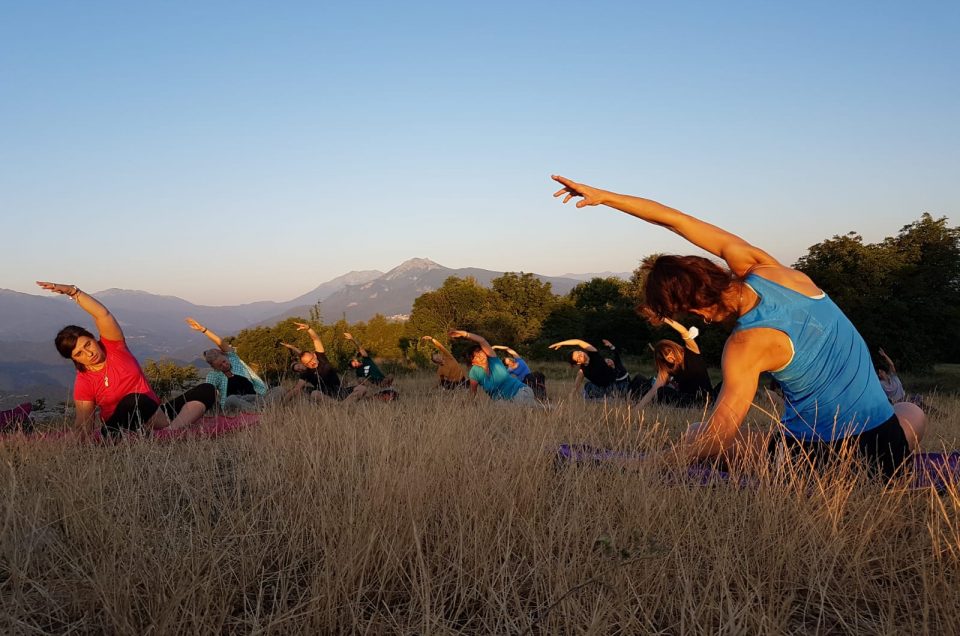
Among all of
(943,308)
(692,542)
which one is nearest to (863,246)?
(943,308)

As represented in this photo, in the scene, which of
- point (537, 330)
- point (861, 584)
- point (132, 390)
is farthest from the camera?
point (537, 330)

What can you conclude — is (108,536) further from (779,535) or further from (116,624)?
(779,535)

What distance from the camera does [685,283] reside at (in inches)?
108

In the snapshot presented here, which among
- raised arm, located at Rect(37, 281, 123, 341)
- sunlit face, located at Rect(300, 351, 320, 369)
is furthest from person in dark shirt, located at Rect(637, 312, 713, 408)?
raised arm, located at Rect(37, 281, 123, 341)

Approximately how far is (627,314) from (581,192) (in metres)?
24.3

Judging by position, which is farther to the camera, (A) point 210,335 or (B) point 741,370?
(A) point 210,335

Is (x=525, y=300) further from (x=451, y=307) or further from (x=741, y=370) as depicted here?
(x=741, y=370)

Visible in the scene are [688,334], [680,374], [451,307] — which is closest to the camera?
[688,334]

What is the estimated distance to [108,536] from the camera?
221 centimetres

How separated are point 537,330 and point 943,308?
60.9ft

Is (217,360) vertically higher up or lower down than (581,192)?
lower down

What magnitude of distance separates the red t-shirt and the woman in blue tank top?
484 cm

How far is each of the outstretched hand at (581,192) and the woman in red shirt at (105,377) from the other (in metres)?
4.14

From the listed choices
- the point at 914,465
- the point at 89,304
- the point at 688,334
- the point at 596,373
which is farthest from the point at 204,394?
the point at 596,373
